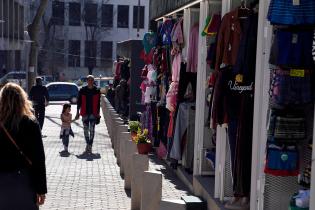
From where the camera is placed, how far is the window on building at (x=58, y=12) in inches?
2596

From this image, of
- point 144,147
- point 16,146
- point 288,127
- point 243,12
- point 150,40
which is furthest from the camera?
point 150,40

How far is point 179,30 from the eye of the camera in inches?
437

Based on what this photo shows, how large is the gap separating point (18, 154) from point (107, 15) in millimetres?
63311

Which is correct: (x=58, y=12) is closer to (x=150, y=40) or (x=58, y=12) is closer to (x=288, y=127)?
(x=150, y=40)

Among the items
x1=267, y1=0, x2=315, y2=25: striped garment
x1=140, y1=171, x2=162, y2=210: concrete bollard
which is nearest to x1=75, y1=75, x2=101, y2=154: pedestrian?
x1=140, y1=171, x2=162, y2=210: concrete bollard

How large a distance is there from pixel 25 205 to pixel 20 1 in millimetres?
39950

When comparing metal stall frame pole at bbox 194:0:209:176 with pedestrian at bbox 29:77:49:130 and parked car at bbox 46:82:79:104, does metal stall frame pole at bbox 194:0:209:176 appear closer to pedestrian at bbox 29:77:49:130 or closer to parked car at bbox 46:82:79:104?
pedestrian at bbox 29:77:49:130

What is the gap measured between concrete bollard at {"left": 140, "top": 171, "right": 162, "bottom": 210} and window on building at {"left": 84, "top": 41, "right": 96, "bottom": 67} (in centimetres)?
5955

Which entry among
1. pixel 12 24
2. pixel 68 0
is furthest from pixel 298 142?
pixel 68 0

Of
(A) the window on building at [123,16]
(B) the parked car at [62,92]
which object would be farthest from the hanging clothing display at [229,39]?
(A) the window on building at [123,16]

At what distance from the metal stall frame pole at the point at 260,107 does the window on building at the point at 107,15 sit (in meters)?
62.1

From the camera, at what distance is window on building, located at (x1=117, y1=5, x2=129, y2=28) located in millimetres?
68625

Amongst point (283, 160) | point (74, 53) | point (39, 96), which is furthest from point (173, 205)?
point (74, 53)

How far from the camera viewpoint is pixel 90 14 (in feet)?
219
